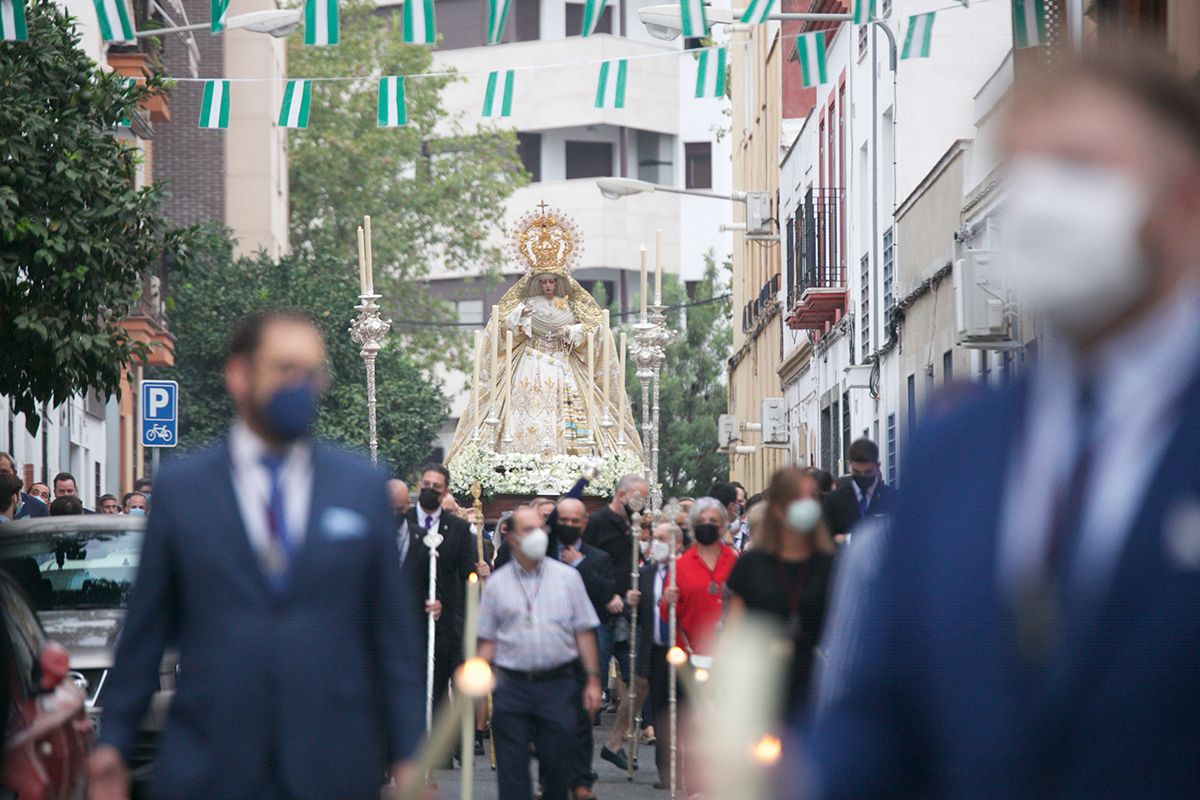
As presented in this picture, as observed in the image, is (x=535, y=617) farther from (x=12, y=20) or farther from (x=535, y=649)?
(x=12, y=20)

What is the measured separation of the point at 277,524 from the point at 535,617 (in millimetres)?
6776

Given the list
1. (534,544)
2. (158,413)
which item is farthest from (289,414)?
(158,413)

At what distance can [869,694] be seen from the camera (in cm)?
235

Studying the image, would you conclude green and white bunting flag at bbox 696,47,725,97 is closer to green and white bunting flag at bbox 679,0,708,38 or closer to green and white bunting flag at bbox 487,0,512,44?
green and white bunting flag at bbox 679,0,708,38

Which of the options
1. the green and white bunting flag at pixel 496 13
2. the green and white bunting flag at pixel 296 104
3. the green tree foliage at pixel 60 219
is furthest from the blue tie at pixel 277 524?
the green tree foliage at pixel 60 219

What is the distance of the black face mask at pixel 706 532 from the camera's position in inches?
542

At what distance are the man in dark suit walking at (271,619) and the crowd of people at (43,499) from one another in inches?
270

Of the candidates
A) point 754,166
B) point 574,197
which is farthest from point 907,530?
point 574,197

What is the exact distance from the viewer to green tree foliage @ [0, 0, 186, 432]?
60.6 feet

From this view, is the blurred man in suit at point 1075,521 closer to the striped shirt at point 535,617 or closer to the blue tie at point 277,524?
the blue tie at point 277,524

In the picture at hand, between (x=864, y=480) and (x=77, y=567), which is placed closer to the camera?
(x=77, y=567)

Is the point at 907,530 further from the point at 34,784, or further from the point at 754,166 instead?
the point at 754,166

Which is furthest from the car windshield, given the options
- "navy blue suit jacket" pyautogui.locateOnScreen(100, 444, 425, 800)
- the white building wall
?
the white building wall

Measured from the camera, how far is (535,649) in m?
11.7
